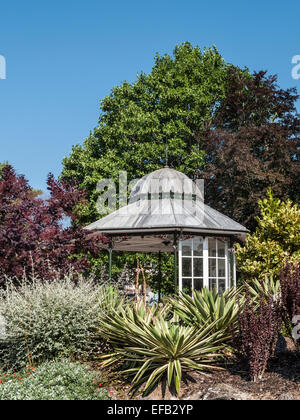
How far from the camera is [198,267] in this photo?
1242 cm

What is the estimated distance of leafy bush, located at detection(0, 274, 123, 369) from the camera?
24.8ft

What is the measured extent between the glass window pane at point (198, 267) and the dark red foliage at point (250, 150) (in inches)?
390

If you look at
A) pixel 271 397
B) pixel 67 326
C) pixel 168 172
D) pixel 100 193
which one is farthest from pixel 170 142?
pixel 271 397

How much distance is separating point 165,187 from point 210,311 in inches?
283

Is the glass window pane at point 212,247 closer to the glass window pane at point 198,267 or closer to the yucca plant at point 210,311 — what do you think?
the glass window pane at point 198,267

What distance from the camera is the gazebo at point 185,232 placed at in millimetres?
11867

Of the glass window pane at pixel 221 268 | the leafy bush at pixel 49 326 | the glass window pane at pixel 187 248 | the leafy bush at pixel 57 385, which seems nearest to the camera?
the leafy bush at pixel 57 385

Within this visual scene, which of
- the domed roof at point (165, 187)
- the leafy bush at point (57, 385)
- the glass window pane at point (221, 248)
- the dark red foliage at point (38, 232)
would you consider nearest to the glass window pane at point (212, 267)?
the glass window pane at point (221, 248)

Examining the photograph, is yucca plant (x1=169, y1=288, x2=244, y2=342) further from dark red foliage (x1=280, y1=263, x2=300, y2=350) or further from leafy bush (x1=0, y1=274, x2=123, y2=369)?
leafy bush (x1=0, y1=274, x2=123, y2=369)

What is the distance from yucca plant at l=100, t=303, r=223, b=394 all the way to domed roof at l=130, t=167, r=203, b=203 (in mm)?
7360

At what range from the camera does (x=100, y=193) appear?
23.7 meters

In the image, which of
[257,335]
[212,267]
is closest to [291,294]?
[257,335]

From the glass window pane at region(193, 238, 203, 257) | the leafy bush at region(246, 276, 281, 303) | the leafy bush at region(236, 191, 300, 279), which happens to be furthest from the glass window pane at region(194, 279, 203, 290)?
the leafy bush at region(246, 276, 281, 303)

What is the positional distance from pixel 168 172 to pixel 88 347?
8.37 metres
